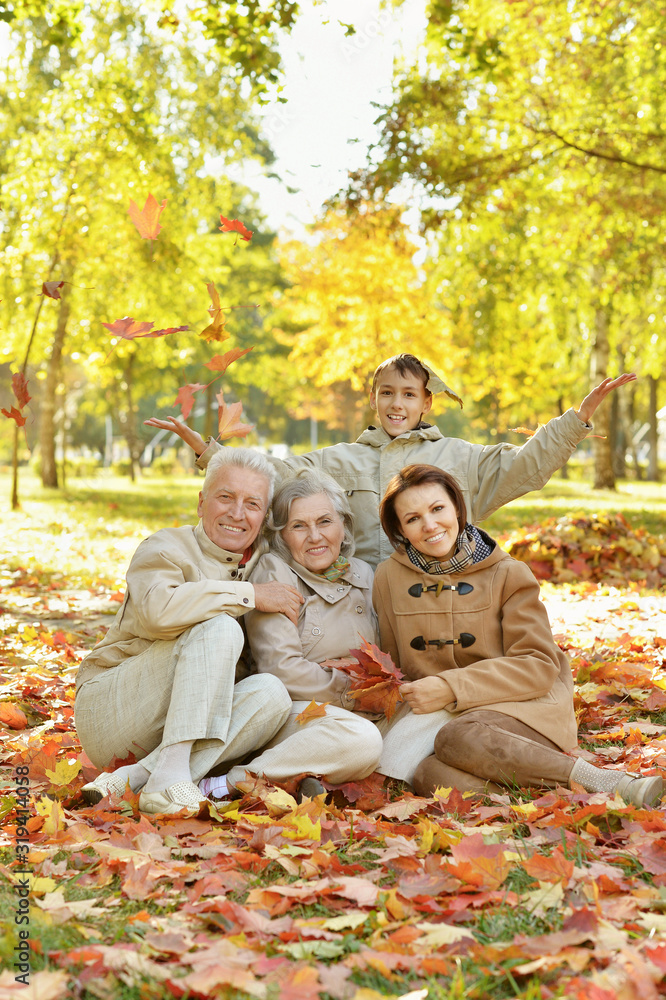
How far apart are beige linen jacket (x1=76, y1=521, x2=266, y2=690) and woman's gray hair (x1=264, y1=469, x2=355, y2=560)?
0.10 m

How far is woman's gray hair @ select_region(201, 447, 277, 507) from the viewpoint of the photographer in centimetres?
387

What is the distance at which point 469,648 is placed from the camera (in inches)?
149

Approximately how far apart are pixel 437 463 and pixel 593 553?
4.92 metres

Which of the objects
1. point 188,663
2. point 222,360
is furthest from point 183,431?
point 188,663

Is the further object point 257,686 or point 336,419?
point 336,419

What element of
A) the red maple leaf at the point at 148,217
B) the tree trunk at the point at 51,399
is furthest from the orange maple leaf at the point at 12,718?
the tree trunk at the point at 51,399

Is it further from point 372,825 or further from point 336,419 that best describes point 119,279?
point 336,419

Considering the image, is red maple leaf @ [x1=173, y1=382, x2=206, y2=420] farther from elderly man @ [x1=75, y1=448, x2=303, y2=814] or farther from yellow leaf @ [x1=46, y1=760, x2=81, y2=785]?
yellow leaf @ [x1=46, y1=760, x2=81, y2=785]

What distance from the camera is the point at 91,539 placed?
39.5 feet

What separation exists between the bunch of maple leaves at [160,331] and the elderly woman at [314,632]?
1.35ft

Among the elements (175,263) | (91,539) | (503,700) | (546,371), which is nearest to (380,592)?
(503,700)

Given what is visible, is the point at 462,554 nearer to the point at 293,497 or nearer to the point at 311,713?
the point at 293,497

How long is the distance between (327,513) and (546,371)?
25879 millimetres

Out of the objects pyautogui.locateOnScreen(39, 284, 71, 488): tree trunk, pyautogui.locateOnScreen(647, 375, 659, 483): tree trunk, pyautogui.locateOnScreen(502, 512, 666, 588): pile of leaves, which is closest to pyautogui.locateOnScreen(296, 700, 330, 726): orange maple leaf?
pyautogui.locateOnScreen(502, 512, 666, 588): pile of leaves
